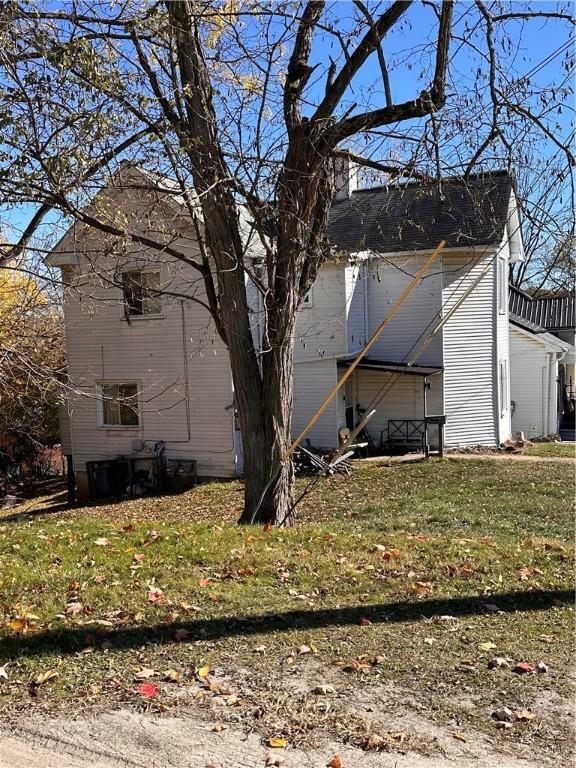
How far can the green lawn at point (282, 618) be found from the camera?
3.97 meters

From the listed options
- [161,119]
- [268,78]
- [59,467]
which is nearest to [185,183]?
[161,119]

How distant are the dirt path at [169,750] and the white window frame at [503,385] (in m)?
18.9

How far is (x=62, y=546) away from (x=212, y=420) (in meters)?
11.9

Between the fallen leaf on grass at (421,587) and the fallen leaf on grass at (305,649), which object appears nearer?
the fallen leaf on grass at (305,649)

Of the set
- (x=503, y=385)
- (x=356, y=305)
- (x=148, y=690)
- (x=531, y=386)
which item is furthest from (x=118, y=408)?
(x=148, y=690)

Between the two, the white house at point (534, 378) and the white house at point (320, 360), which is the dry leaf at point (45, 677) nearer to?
the white house at point (320, 360)

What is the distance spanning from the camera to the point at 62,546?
7.15m

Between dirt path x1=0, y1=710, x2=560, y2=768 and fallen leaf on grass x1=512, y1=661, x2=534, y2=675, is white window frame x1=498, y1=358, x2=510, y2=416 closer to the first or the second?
fallen leaf on grass x1=512, y1=661, x2=534, y2=675

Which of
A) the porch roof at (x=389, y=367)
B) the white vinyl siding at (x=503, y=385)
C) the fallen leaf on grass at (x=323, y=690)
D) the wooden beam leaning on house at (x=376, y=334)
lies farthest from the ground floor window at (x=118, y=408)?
the fallen leaf on grass at (x=323, y=690)

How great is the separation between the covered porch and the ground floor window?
6053mm

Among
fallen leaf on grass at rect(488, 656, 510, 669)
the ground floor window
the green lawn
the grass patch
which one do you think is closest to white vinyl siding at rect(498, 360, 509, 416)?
the grass patch

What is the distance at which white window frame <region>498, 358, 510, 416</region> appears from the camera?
21500 millimetres

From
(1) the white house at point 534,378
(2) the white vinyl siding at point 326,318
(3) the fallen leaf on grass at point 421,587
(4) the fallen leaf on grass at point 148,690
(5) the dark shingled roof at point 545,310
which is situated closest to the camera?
(4) the fallen leaf on grass at point 148,690

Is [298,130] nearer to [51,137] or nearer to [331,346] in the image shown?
[51,137]
